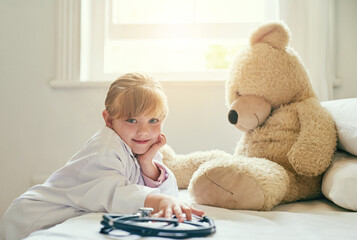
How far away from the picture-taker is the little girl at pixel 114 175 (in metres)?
0.96

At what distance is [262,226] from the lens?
80 centimetres

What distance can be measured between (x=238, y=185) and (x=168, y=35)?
127 cm

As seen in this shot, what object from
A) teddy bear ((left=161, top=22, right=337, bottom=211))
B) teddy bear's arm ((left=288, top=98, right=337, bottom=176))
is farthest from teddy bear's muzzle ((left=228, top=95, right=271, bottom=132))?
teddy bear's arm ((left=288, top=98, right=337, bottom=176))

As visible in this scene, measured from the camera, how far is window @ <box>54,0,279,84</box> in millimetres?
2080

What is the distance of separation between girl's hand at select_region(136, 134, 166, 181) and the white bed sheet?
23cm

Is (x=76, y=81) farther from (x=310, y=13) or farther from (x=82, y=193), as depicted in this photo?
(x=310, y=13)

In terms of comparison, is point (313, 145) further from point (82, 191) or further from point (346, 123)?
point (82, 191)

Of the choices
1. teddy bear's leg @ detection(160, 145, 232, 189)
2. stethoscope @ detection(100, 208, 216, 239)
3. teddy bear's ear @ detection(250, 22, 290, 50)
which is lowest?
teddy bear's leg @ detection(160, 145, 232, 189)

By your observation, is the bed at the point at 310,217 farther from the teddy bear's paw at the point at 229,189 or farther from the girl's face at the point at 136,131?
the girl's face at the point at 136,131

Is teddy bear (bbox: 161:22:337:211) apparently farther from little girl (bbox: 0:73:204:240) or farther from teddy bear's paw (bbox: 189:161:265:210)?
little girl (bbox: 0:73:204:240)

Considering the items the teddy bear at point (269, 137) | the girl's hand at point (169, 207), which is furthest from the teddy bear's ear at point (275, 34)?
the girl's hand at point (169, 207)

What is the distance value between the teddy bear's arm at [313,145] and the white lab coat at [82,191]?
0.47 meters

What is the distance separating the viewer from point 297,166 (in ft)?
3.80

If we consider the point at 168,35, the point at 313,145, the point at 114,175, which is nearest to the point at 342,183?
the point at 313,145
